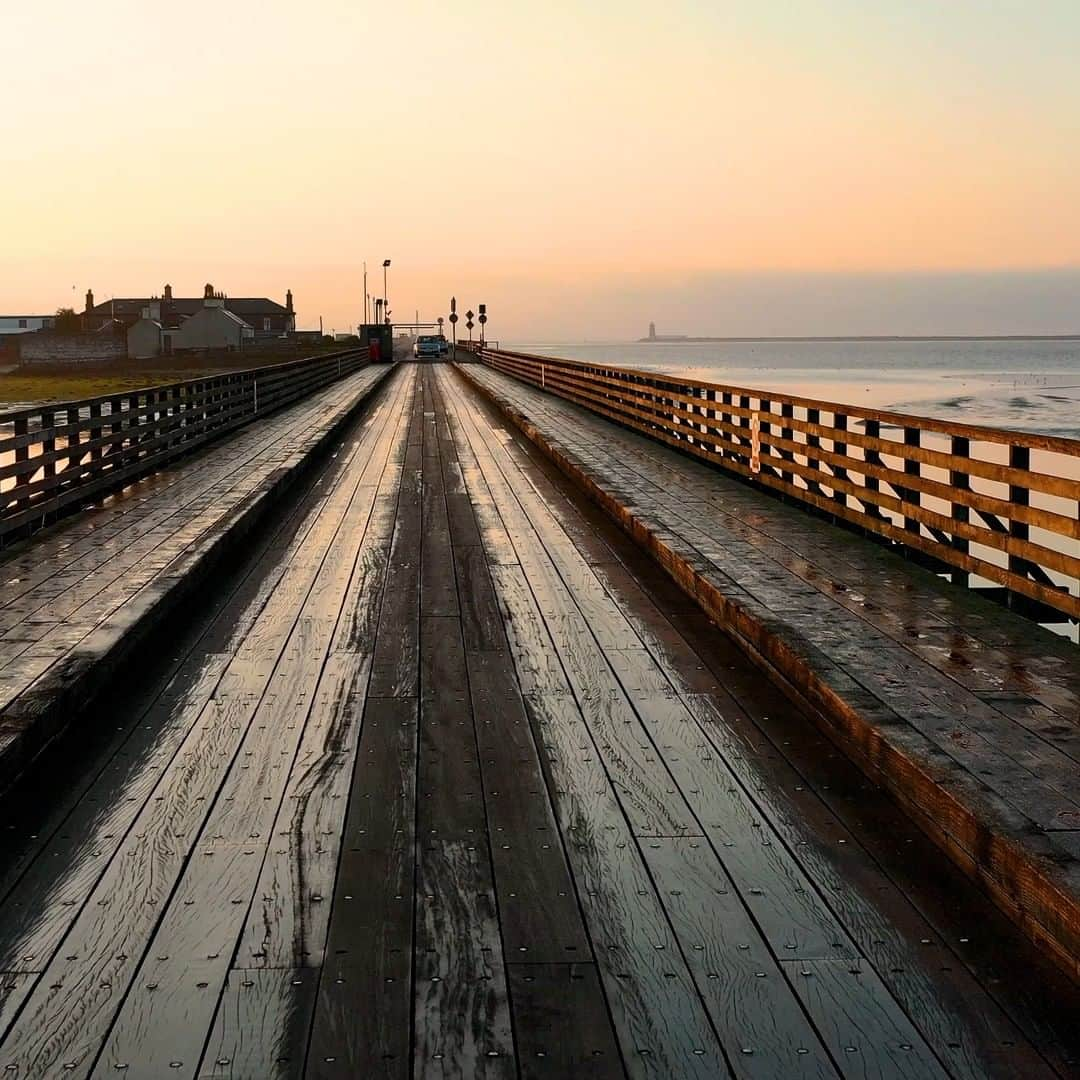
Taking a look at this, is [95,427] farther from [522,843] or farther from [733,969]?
[733,969]

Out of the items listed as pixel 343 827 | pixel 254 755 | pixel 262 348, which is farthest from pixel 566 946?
pixel 262 348

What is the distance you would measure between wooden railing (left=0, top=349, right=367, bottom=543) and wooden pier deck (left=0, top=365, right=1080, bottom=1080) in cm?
373

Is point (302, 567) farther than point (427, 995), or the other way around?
point (302, 567)

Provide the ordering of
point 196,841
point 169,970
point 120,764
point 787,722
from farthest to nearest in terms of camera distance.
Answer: point 787,722 → point 120,764 → point 196,841 → point 169,970

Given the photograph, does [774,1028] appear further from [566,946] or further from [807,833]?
[807,833]

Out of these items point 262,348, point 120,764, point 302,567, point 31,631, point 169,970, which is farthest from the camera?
point 262,348

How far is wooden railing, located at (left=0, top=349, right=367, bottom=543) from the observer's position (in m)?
10.8

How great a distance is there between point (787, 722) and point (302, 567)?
497cm

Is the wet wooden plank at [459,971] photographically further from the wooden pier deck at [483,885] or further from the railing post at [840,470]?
the railing post at [840,470]

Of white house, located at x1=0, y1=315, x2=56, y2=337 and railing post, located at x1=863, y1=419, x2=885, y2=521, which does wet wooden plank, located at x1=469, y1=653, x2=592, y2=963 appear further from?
white house, located at x1=0, y1=315, x2=56, y2=337

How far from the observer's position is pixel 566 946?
3.79 metres

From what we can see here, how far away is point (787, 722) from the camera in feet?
20.0

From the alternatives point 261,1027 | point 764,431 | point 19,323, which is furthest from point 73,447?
point 19,323

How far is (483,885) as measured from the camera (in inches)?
167
